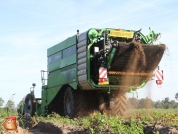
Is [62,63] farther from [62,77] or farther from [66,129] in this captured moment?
[66,129]

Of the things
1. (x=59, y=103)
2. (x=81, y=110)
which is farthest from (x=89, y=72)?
(x=59, y=103)

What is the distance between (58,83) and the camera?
1316 centimetres

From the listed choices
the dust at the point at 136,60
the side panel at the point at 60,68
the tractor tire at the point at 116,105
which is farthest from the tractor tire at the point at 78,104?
the dust at the point at 136,60

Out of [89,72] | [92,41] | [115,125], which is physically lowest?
[115,125]

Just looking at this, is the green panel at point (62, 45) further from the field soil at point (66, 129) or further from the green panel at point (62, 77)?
the field soil at point (66, 129)

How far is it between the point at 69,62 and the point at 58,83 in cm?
130

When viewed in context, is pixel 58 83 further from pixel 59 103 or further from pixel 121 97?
pixel 121 97

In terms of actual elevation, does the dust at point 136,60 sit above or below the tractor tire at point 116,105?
above

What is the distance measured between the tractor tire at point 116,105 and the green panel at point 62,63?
1.87 metres

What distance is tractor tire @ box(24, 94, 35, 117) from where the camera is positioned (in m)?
15.4

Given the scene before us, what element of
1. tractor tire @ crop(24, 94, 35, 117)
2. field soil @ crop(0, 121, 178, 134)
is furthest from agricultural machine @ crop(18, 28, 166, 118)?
tractor tire @ crop(24, 94, 35, 117)

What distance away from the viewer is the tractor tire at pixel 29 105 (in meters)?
15.4

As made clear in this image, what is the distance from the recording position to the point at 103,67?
10.4m

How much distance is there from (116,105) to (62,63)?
8.75 ft
